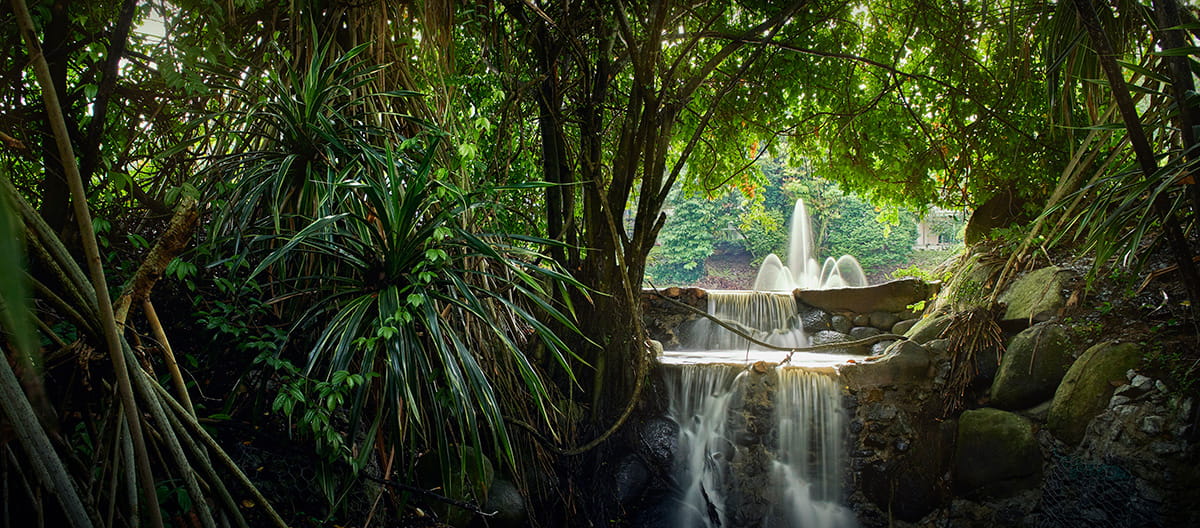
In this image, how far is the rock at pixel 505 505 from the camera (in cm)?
214

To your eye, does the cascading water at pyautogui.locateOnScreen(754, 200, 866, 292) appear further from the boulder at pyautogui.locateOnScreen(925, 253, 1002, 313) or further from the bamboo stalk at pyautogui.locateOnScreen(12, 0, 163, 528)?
the bamboo stalk at pyautogui.locateOnScreen(12, 0, 163, 528)

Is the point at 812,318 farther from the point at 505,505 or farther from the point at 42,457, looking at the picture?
the point at 42,457

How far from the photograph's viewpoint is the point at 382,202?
5.32 ft

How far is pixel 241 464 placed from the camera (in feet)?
5.18

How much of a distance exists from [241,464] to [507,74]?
183cm

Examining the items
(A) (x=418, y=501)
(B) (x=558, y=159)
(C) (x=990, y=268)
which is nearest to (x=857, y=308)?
(C) (x=990, y=268)

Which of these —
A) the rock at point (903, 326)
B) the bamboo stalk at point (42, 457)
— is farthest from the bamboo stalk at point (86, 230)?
the rock at point (903, 326)

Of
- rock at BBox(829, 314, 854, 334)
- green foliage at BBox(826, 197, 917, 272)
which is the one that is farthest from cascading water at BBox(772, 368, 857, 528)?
green foliage at BBox(826, 197, 917, 272)

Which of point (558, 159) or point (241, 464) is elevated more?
point (558, 159)

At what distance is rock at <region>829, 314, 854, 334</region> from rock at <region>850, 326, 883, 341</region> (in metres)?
0.07

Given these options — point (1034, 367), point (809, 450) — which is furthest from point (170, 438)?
point (1034, 367)

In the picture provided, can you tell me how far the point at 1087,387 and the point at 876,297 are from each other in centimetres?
281

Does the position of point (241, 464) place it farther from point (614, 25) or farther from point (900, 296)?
point (900, 296)

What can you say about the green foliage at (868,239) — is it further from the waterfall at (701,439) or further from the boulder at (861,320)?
the waterfall at (701,439)
